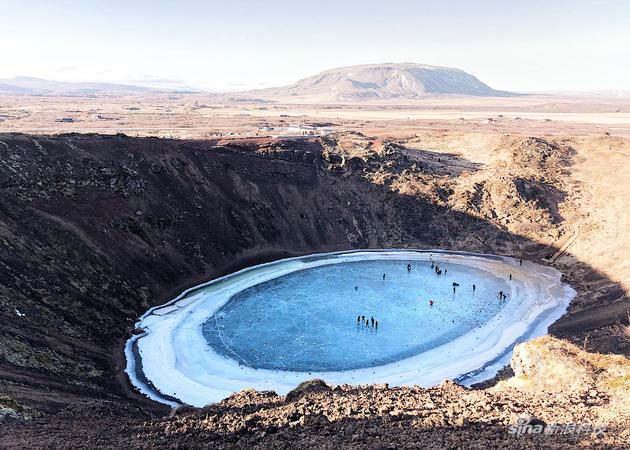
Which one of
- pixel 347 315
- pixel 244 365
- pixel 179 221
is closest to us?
pixel 244 365

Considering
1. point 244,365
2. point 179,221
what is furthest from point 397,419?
point 179,221

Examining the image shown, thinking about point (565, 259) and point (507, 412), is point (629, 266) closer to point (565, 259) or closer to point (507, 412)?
point (565, 259)

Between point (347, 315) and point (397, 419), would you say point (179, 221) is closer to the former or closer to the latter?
point (347, 315)

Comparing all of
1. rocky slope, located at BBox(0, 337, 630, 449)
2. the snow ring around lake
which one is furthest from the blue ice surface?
rocky slope, located at BBox(0, 337, 630, 449)

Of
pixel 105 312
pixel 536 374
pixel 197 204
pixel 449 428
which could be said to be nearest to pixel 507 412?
pixel 449 428

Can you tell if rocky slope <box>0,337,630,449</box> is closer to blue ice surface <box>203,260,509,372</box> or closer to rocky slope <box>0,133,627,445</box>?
rocky slope <box>0,133,627,445</box>
